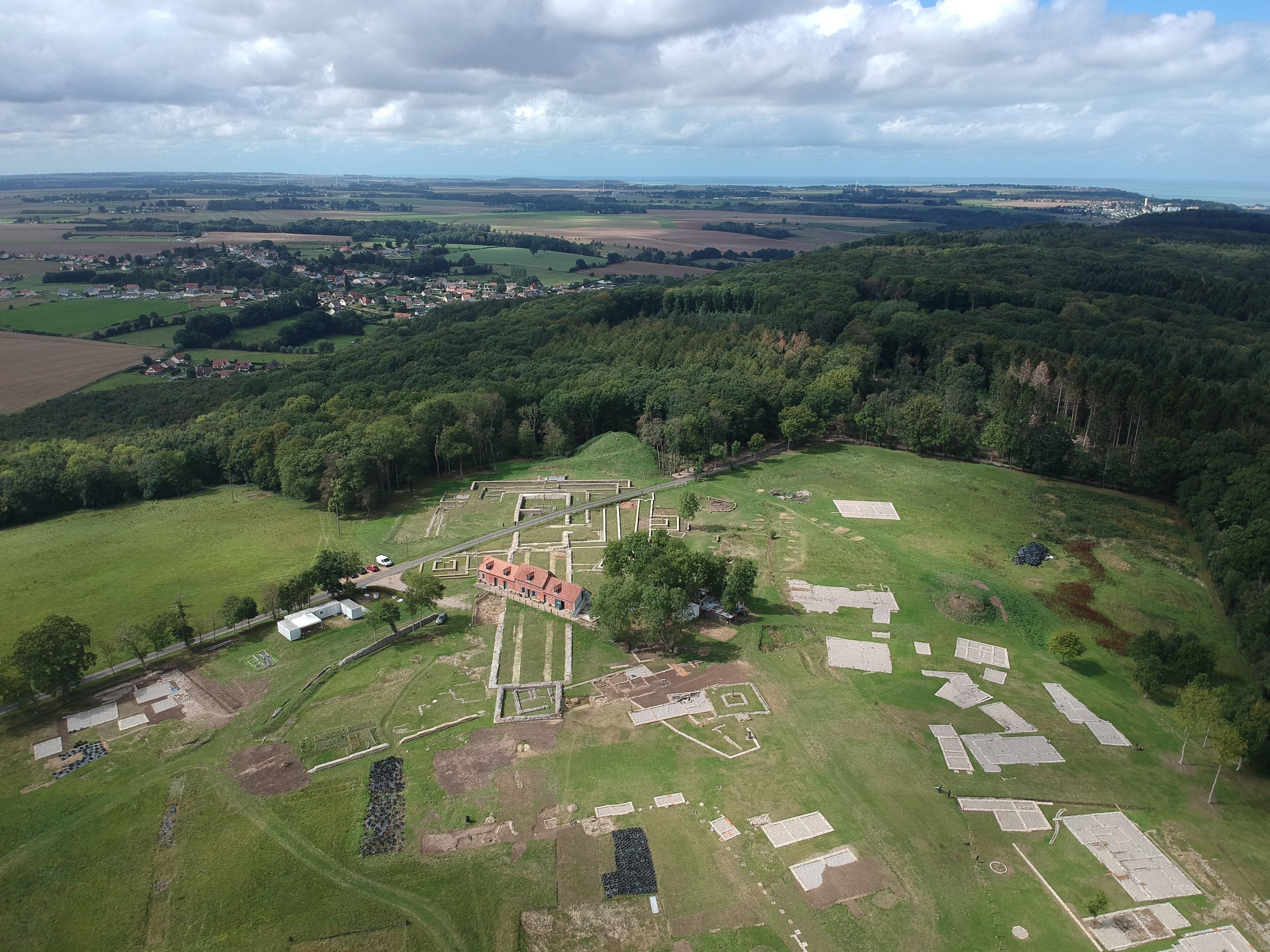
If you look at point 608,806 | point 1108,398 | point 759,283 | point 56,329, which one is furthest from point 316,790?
point 56,329

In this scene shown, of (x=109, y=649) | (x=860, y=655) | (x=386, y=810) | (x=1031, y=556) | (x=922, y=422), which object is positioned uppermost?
(x=922, y=422)

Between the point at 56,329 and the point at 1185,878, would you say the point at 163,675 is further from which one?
Result: the point at 56,329

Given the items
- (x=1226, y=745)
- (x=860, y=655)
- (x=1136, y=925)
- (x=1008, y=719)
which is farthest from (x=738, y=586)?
(x=1226, y=745)

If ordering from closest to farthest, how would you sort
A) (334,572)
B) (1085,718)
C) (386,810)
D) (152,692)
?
(386,810) < (1085,718) < (152,692) < (334,572)

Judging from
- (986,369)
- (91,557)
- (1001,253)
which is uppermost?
(1001,253)

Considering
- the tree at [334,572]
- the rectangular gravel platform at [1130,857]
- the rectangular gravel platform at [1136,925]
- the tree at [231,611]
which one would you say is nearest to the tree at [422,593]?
the tree at [334,572]

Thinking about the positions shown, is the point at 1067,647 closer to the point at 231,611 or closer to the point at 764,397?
the point at 764,397
